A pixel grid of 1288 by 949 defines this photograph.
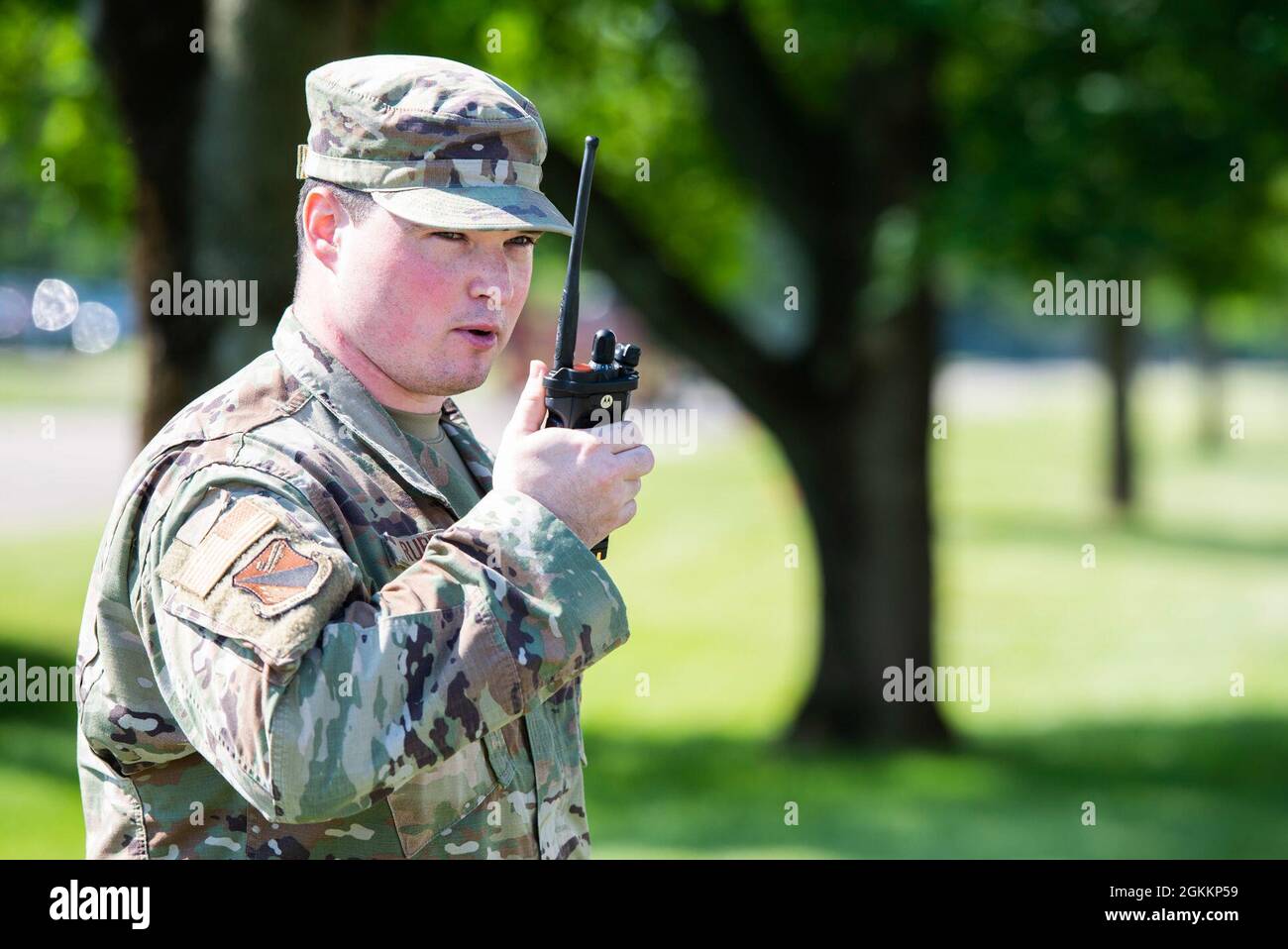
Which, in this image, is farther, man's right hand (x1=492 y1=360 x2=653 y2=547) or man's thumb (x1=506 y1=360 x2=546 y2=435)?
man's thumb (x1=506 y1=360 x2=546 y2=435)

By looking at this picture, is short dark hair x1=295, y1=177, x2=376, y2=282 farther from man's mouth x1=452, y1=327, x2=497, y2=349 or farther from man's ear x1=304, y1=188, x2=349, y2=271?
man's mouth x1=452, y1=327, x2=497, y2=349

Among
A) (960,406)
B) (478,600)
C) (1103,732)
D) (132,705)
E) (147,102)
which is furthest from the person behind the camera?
(960,406)

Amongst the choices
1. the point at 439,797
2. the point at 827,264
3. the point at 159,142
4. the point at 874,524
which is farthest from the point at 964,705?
the point at 439,797

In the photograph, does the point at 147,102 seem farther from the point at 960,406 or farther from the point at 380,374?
the point at 960,406

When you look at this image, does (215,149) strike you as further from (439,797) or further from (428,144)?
(439,797)

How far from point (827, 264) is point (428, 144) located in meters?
9.35

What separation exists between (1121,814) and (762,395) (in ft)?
11.8

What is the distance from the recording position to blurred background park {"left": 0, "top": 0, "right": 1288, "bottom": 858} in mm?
6379

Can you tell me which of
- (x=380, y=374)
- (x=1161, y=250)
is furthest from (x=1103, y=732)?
(x=380, y=374)

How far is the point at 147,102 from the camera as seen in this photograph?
6.36 m

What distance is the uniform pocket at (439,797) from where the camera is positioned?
204cm

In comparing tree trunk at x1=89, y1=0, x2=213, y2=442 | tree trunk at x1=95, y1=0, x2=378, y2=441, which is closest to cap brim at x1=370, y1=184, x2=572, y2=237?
tree trunk at x1=95, y1=0, x2=378, y2=441

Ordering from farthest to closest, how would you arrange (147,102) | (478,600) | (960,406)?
(960,406), (147,102), (478,600)

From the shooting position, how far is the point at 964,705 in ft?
50.1
